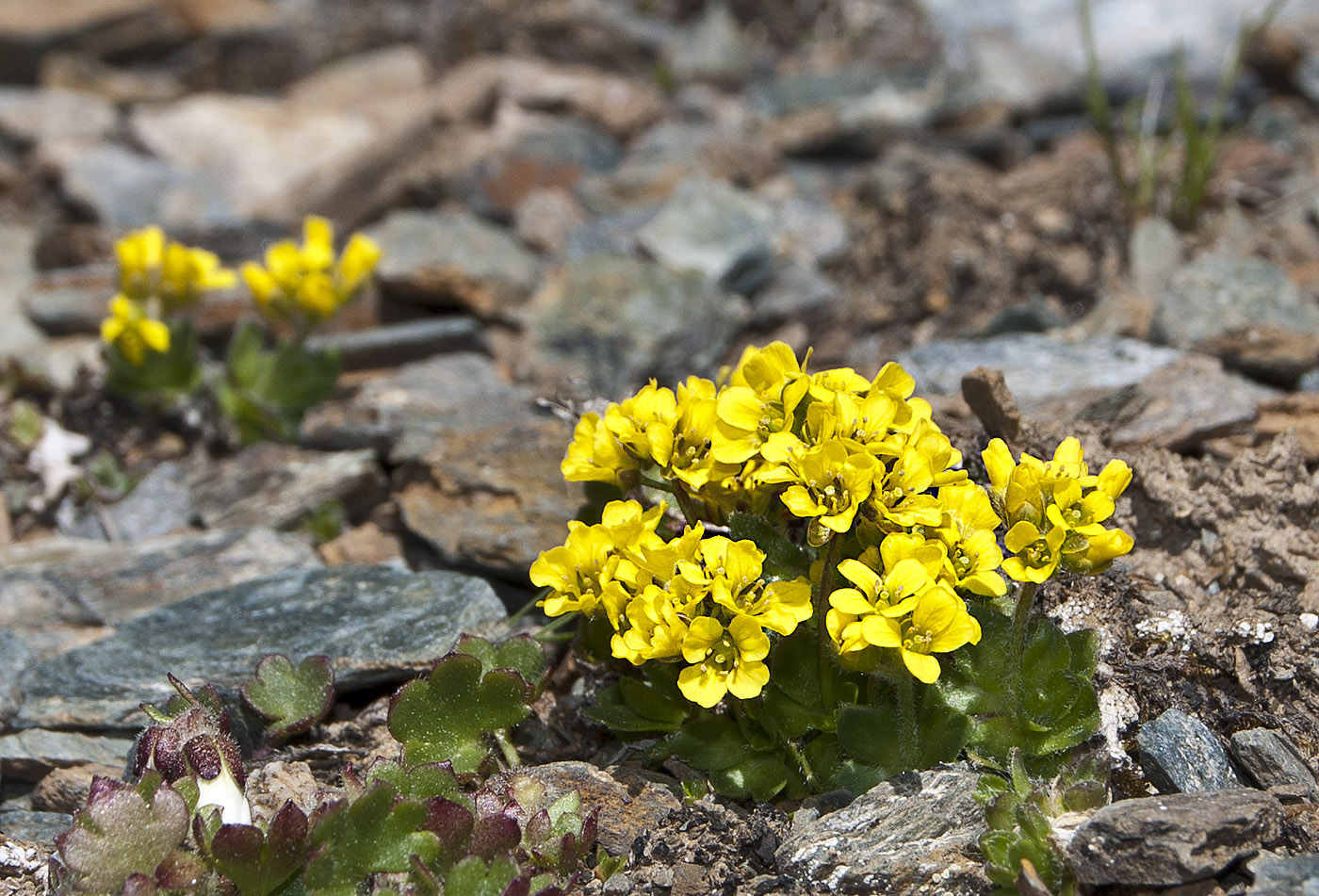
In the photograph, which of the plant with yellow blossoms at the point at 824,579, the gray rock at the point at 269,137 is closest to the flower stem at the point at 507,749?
the plant with yellow blossoms at the point at 824,579

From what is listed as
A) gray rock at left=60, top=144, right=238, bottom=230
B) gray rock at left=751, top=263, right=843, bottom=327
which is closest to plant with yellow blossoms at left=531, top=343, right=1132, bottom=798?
gray rock at left=751, top=263, right=843, bottom=327

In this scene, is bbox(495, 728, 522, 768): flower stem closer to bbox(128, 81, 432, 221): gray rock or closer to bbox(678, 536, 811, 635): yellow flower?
bbox(678, 536, 811, 635): yellow flower

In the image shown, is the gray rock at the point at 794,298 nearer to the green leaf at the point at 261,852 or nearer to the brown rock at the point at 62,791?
the brown rock at the point at 62,791

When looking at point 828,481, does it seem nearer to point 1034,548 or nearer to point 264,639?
point 1034,548

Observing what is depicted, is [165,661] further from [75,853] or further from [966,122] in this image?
[966,122]

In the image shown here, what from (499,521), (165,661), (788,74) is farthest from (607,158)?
(165,661)

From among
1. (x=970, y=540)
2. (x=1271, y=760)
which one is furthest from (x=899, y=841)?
(x=1271, y=760)

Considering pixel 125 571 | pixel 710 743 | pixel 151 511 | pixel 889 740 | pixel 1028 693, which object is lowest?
pixel 151 511
